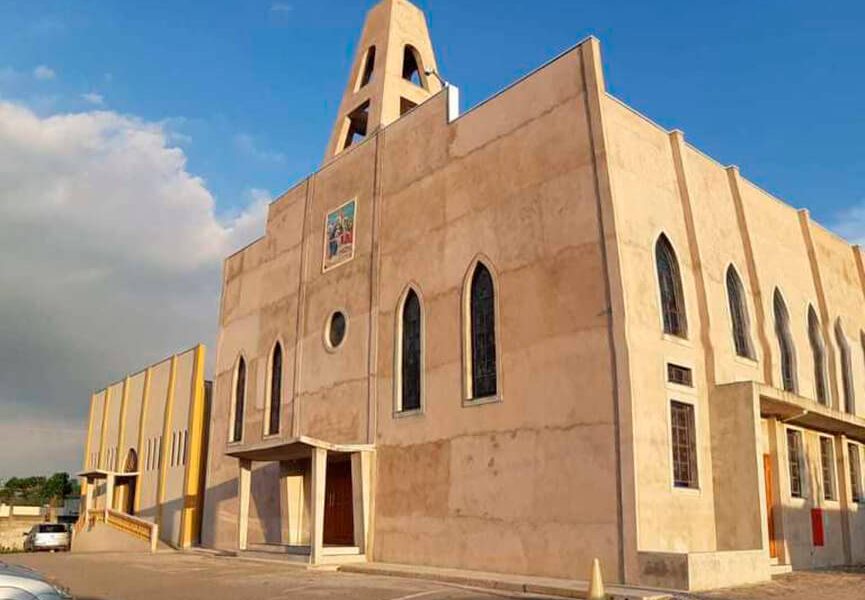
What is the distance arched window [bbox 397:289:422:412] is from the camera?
66.0 feet

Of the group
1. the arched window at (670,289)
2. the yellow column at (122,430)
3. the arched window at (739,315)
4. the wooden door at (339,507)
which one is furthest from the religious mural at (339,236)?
the yellow column at (122,430)

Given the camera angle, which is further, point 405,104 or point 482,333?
point 405,104

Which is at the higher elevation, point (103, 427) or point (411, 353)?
point (411, 353)

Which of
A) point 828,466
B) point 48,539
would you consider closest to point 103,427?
point 48,539

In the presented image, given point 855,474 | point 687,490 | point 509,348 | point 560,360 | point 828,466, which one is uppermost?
point 509,348

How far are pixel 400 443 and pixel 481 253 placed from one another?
5316mm

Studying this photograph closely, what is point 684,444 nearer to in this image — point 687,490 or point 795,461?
point 687,490

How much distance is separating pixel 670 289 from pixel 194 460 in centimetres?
2141

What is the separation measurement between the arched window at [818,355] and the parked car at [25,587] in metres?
20.7

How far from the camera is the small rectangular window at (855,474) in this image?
69.5ft

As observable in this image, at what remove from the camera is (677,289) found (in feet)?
56.4

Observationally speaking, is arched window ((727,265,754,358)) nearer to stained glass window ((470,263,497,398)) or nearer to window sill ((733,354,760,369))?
window sill ((733,354,760,369))

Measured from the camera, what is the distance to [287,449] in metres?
20.8

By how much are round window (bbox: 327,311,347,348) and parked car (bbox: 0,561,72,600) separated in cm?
1616
